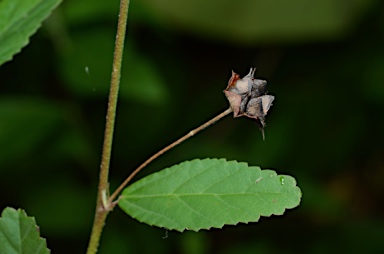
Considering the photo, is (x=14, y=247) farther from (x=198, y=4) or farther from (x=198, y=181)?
(x=198, y=4)

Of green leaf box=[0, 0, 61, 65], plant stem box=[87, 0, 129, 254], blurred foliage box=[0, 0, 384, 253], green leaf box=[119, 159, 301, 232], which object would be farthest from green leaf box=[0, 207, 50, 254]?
blurred foliage box=[0, 0, 384, 253]

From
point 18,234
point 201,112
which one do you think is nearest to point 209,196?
point 18,234

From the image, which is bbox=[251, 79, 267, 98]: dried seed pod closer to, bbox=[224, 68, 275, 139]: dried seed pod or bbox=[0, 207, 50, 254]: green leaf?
bbox=[224, 68, 275, 139]: dried seed pod

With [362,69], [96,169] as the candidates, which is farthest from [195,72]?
[96,169]

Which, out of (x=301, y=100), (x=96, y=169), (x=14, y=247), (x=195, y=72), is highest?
(x=195, y=72)

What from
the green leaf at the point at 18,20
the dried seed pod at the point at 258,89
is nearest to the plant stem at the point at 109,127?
the dried seed pod at the point at 258,89

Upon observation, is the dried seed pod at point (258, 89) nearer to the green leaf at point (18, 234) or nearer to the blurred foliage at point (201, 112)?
the green leaf at point (18, 234)
